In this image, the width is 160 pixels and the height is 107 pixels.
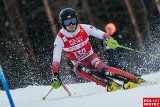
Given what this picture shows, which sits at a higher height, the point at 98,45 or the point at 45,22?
the point at 45,22

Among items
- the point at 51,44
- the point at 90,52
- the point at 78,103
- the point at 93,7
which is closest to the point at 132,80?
the point at 90,52

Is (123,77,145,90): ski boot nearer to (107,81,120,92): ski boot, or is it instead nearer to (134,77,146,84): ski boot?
(134,77,146,84): ski boot

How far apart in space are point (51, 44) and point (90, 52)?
13.9 meters

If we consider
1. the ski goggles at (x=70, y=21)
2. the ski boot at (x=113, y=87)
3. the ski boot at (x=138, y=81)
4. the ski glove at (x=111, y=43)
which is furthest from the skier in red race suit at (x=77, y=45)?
the ski boot at (x=138, y=81)

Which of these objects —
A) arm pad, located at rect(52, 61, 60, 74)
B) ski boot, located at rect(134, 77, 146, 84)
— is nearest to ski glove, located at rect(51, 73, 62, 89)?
arm pad, located at rect(52, 61, 60, 74)

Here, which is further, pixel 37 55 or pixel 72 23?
pixel 37 55

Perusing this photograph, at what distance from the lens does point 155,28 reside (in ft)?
→ 81.4

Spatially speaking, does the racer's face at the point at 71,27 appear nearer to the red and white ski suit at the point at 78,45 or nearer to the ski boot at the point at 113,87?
the red and white ski suit at the point at 78,45

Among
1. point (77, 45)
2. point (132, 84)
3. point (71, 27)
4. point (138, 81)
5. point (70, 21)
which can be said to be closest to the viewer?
point (132, 84)

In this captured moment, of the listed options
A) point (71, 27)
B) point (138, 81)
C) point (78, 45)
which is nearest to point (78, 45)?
point (78, 45)

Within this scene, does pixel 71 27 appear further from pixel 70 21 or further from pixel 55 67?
pixel 55 67

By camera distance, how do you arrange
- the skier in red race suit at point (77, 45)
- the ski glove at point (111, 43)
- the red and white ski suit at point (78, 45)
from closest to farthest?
1. the ski glove at point (111, 43)
2. the skier in red race suit at point (77, 45)
3. the red and white ski suit at point (78, 45)

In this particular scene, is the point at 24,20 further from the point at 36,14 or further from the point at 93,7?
the point at 93,7

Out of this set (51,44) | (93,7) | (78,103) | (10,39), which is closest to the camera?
(78,103)
